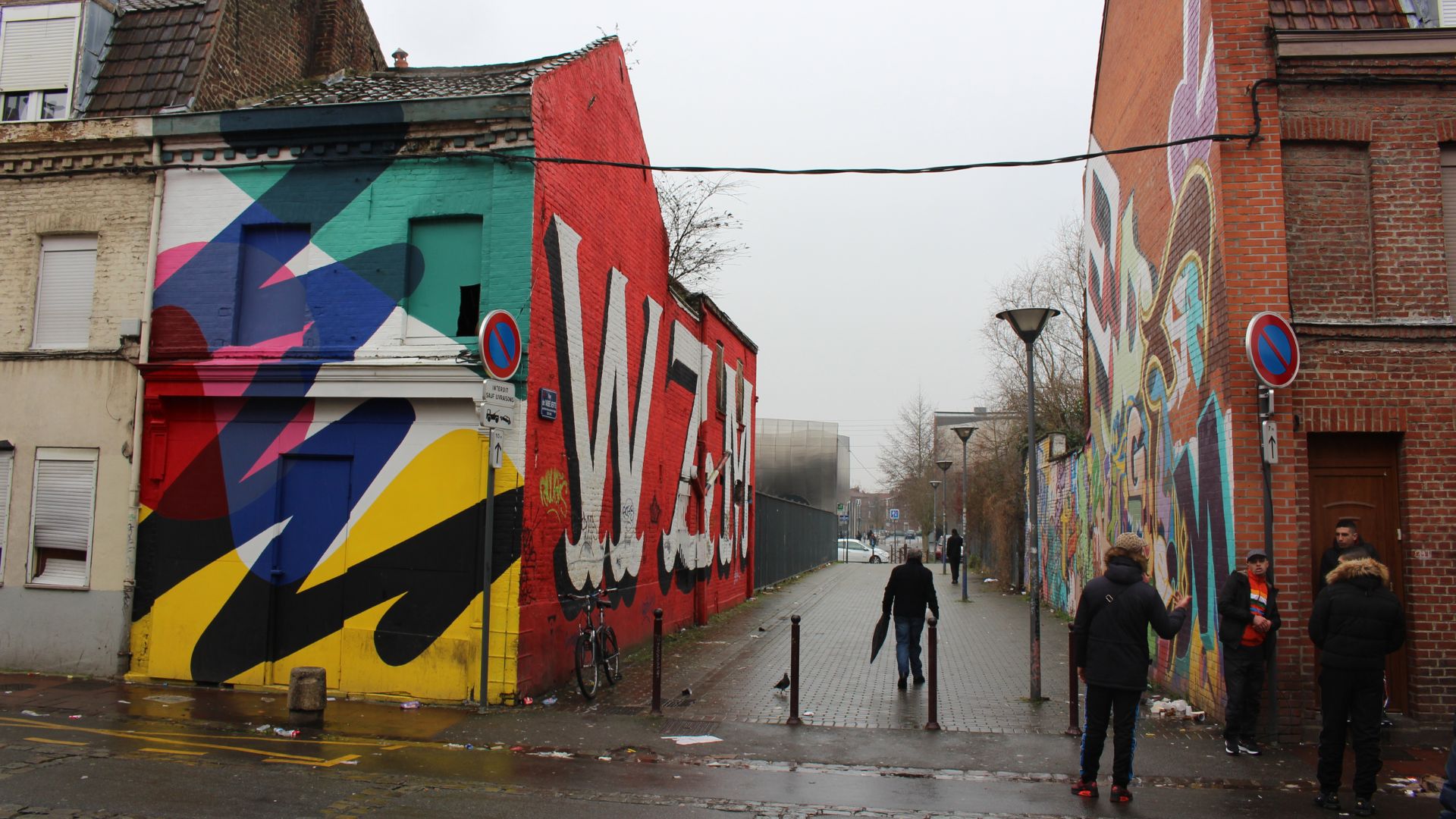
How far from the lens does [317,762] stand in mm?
8266

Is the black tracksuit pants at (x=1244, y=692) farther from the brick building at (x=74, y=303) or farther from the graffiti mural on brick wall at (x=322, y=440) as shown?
the brick building at (x=74, y=303)

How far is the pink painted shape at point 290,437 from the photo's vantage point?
1156 cm

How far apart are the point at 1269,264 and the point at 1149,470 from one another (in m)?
3.91

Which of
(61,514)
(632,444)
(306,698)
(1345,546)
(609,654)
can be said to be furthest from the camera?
(632,444)

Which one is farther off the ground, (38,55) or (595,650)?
(38,55)

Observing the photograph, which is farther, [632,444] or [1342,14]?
[632,444]

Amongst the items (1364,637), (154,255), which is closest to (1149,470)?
(1364,637)

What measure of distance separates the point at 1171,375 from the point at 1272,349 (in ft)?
9.13

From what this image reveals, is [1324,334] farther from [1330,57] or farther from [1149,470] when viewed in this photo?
[1149,470]

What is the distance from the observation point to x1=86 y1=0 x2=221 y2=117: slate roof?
13.0 meters

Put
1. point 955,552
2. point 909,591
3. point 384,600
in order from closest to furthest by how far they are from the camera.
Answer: point 384,600 → point 909,591 → point 955,552

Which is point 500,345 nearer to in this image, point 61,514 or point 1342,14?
point 61,514

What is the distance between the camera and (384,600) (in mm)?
11188

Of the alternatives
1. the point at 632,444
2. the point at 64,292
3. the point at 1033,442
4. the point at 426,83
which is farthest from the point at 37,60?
the point at 1033,442
